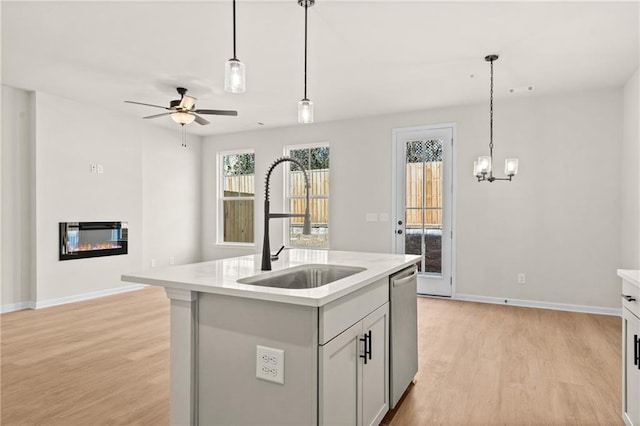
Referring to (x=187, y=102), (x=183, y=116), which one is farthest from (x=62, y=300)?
(x=187, y=102)

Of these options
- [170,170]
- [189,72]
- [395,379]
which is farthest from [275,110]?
[395,379]

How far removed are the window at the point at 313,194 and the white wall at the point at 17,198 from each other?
3.61 m

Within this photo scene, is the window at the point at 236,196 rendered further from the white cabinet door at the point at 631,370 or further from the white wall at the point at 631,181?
the white cabinet door at the point at 631,370

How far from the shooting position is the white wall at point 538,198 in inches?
178

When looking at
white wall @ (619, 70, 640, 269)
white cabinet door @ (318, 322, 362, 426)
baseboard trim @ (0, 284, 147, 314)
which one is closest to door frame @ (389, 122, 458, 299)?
white wall @ (619, 70, 640, 269)

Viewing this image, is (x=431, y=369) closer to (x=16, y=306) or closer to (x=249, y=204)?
(x=16, y=306)

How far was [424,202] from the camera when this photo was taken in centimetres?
546

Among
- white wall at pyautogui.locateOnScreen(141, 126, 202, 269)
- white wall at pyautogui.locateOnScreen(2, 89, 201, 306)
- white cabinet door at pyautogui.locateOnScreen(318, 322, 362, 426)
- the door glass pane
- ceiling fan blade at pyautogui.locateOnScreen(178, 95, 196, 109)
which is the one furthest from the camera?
white wall at pyautogui.locateOnScreen(141, 126, 202, 269)

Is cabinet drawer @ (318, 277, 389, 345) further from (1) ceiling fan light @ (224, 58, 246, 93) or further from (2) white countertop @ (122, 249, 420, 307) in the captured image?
(1) ceiling fan light @ (224, 58, 246, 93)

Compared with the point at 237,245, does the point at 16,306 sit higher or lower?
lower

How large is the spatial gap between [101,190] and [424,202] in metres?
4.59

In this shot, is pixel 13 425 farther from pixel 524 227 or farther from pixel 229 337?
pixel 524 227

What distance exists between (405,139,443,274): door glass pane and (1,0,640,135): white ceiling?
2.40ft

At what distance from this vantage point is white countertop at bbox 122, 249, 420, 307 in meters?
1.45
